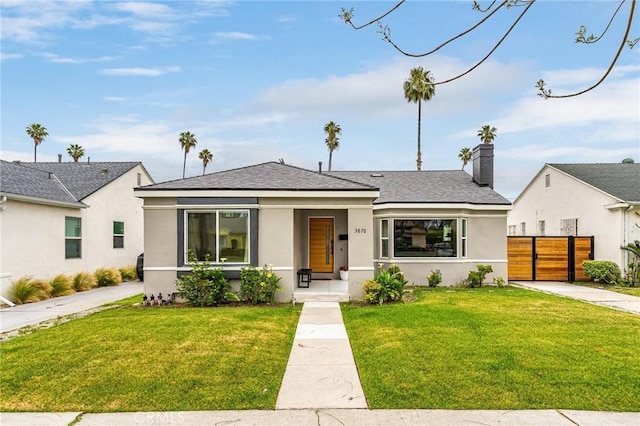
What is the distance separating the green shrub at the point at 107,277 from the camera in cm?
1548

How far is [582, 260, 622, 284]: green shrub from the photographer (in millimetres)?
14812

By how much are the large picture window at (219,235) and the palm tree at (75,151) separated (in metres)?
33.3

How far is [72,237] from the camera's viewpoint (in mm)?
14898

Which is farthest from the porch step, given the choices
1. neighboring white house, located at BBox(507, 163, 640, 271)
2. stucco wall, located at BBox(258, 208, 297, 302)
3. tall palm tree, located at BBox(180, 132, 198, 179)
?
tall palm tree, located at BBox(180, 132, 198, 179)

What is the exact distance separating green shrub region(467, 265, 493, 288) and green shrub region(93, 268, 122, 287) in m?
13.4

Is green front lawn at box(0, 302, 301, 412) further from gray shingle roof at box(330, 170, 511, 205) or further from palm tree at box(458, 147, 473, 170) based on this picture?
palm tree at box(458, 147, 473, 170)

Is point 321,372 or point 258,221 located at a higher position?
point 258,221

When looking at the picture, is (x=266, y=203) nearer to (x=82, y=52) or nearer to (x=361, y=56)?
(x=361, y=56)

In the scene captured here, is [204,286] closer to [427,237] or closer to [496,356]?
[496,356]

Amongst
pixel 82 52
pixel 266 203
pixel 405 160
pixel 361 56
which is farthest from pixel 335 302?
pixel 405 160

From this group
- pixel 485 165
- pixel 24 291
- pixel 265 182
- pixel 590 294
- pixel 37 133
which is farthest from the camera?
pixel 37 133

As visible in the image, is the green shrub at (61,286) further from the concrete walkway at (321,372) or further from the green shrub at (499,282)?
the green shrub at (499,282)

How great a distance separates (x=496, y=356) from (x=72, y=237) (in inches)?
582

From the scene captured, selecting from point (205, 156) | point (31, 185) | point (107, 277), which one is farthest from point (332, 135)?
point (31, 185)
